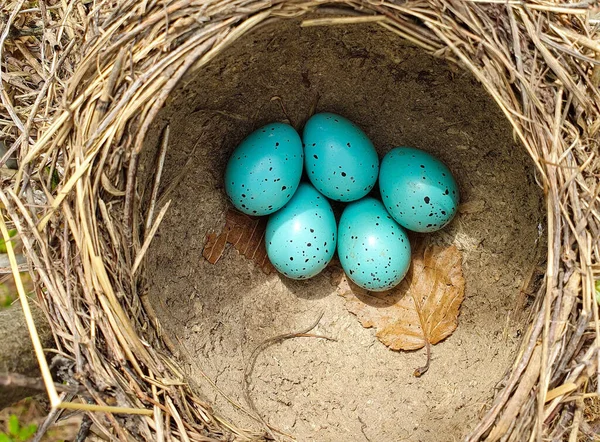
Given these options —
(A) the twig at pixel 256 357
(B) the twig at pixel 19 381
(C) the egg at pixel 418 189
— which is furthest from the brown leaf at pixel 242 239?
(B) the twig at pixel 19 381

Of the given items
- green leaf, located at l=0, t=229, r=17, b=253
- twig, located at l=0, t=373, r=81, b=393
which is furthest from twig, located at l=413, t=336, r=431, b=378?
green leaf, located at l=0, t=229, r=17, b=253

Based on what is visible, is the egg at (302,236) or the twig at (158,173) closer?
the twig at (158,173)

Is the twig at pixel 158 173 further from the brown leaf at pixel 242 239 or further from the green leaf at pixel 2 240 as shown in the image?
the green leaf at pixel 2 240

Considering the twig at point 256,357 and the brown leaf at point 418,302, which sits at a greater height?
the brown leaf at point 418,302

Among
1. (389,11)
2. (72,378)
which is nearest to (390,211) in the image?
(389,11)

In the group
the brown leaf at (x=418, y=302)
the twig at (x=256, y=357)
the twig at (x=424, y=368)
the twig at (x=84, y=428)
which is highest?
the brown leaf at (x=418, y=302)

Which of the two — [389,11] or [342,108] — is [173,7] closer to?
[389,11]

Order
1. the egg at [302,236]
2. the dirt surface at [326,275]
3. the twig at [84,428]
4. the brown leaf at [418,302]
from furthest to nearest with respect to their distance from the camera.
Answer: the brown leaf at [418,302] < the egg at [302,236] < the dirt surface at [326,275] < the twig at [84,428]
